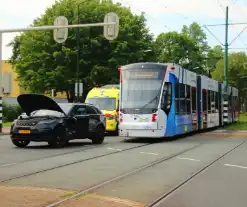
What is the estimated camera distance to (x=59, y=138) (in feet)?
56.7

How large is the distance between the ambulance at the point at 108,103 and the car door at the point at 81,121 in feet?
21.0

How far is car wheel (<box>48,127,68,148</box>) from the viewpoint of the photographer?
17094 mm

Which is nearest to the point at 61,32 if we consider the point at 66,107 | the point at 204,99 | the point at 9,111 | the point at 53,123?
the point at 66,107

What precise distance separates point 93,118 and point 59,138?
2.36 m

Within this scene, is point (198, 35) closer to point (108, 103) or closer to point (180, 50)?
point (180, 50)

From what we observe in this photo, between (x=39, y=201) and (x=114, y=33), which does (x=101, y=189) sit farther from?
(x=114, y=33)

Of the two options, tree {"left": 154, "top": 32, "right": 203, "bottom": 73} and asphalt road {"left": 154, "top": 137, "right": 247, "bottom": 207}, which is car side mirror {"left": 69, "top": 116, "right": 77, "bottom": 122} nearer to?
asphalt road {"left": 154, "top": 137, "right": 247, "bottom": 207}

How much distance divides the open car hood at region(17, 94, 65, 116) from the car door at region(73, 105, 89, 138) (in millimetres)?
858

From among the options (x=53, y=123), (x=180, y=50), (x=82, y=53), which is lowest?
(x=53, y=123)

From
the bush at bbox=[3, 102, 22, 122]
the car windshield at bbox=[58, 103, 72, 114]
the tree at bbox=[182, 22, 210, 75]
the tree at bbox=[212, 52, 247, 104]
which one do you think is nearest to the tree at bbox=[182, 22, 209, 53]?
the tree at bbox=[182, 22, 210, 75]

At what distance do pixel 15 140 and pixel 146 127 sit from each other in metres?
5.35

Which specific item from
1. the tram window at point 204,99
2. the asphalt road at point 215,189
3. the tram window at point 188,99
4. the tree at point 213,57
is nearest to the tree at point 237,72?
the tree at point 213,57

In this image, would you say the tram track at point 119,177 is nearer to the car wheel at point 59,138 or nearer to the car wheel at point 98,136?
the car wheel at point 59,138

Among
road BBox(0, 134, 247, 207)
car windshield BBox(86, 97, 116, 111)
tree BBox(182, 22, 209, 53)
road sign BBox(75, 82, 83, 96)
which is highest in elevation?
tree BBox(182, 22, 209, 53)
